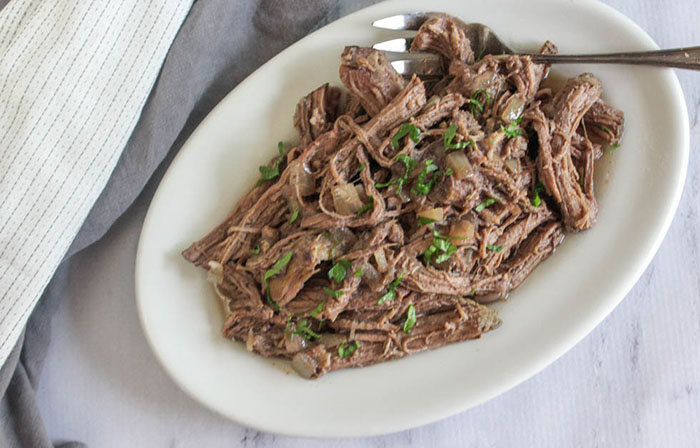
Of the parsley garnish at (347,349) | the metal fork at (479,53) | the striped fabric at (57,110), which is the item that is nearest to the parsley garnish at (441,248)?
the parsley garnish at (347,349)

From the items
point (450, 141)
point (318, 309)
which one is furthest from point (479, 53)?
point (318, 309)

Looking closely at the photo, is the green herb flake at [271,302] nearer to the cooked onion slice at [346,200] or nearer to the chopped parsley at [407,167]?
the cooked onion slice at [346,200]

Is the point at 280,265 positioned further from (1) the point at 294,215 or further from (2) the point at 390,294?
(2) the point at 390,294

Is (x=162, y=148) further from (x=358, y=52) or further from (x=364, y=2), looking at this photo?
(x=364, y=2)

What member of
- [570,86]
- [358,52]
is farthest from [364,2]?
[570,86]

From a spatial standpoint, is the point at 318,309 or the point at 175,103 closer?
the point at 318,309

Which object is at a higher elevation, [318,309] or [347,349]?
[318,309]
